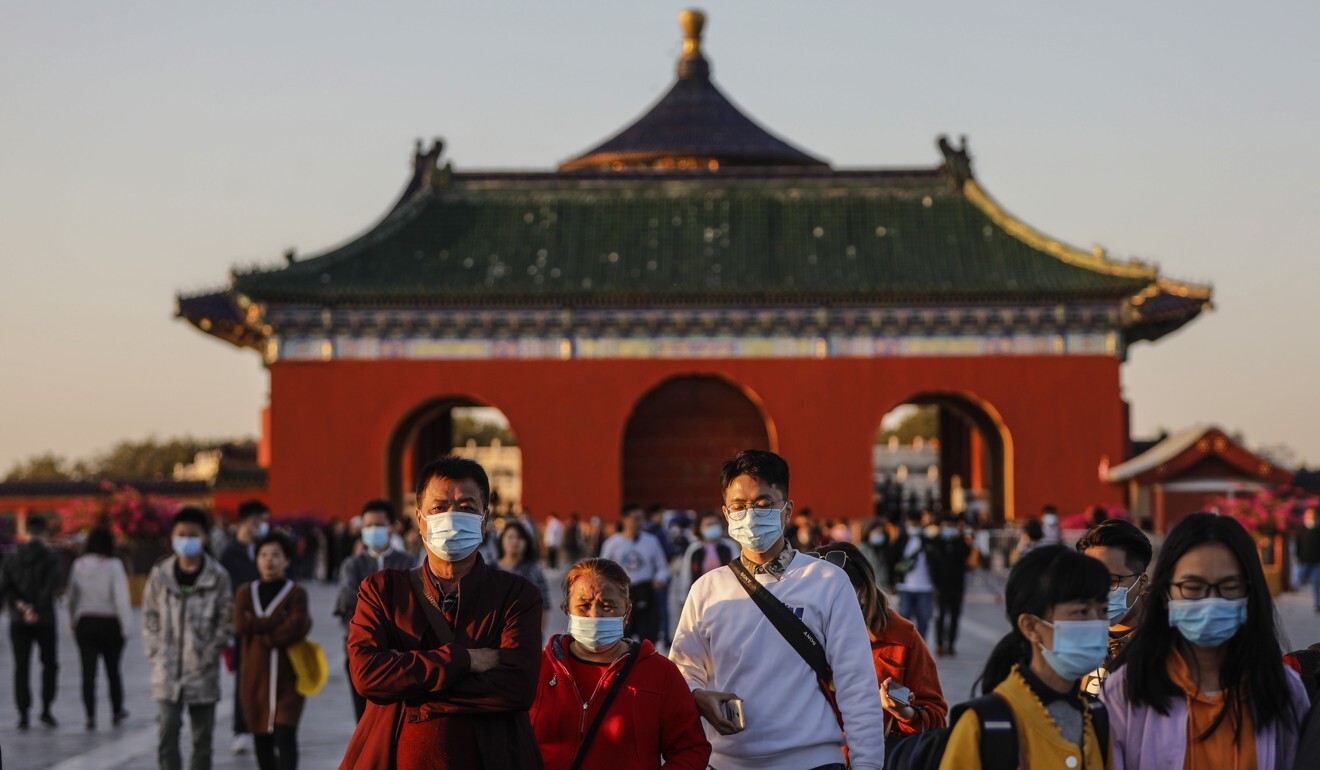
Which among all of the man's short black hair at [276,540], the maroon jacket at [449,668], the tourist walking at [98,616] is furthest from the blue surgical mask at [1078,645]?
the tourist walking at [98,616]

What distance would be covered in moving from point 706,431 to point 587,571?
29.3m

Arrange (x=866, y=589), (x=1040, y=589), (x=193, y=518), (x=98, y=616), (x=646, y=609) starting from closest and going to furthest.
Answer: (x=1040, y=589) < (x=866, y=589) < (x=193, y=518) < (x=98, y=616) < (x=646, y=609)

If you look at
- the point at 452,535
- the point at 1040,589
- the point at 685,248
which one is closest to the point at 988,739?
the point at 1040,589

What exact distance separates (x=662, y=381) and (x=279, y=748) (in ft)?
81.0

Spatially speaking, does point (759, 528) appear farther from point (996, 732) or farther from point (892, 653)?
point (996, 732)

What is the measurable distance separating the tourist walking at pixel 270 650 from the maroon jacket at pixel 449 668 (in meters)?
4.32

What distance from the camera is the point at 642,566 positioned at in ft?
47.5

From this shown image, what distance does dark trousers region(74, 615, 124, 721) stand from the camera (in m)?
12.3

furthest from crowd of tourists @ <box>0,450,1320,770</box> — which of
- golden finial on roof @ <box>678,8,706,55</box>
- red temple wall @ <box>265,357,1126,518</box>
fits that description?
golden finial on roof @ <box>678,8,706,55</box>

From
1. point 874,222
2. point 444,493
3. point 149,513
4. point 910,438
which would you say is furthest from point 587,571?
point 910,438

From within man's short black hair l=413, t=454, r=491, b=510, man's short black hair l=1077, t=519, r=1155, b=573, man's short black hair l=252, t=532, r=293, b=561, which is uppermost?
man's short black hair l=413, t=454, r=491, b=510

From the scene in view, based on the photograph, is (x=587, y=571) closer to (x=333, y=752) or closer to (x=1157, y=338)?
(x=333, y=752)

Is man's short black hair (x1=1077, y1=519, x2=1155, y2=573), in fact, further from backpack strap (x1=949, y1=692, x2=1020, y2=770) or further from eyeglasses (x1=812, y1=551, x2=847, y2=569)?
backpack strap (x1=949, y1=692, x2=1020, y2=770)

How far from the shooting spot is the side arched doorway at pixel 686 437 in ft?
114
